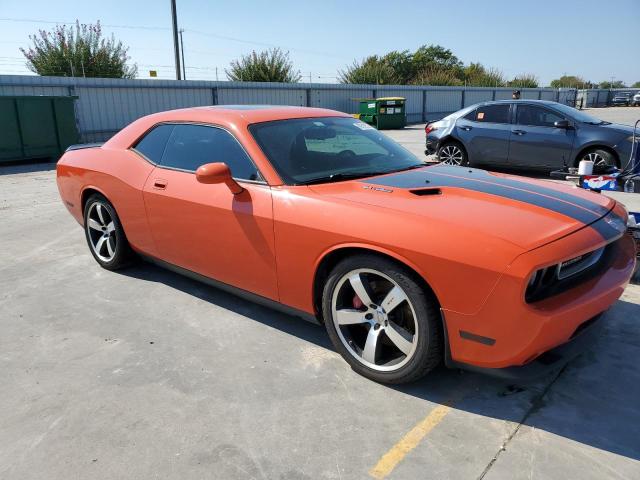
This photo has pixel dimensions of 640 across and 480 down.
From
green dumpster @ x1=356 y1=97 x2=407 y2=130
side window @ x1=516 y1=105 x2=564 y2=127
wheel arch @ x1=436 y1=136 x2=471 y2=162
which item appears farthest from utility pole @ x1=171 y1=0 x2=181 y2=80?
side window @ x1=516 y1=105 x2=564 y2=127

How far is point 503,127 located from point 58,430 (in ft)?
29.5

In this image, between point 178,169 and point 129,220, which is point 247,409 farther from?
point 129,220

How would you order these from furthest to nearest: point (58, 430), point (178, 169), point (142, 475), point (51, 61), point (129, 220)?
point (51, 61)
point (129, 220)
point (178, 169)
point (58, 430)
point (142, 475)

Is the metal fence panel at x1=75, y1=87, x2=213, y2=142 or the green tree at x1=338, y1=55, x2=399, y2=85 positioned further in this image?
the green tree at x1=338, y1=55, x2=399, y2=85

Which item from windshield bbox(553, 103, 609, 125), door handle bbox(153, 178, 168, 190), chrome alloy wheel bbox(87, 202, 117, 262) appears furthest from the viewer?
windshield bbox(553, 103, 609, 125)

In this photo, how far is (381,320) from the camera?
279 cm

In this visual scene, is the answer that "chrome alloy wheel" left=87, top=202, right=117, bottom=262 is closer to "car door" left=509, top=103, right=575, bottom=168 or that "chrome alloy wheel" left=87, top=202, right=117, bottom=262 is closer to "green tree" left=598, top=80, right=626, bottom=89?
"car door" left=509, top=103, right=575, bottom=168

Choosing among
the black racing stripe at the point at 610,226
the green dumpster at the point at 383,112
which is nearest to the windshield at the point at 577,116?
the black racing stripe at the point at 610,226

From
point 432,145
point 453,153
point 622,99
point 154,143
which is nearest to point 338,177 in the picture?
point 154,143

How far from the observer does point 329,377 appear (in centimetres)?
296

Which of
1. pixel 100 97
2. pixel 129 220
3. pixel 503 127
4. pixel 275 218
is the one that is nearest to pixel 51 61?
pixel 100 97

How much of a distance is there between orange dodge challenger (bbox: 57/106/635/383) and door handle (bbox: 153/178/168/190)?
0.7 inches

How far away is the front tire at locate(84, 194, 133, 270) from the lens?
15.0ft

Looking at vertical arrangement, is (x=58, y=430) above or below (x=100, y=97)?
below
